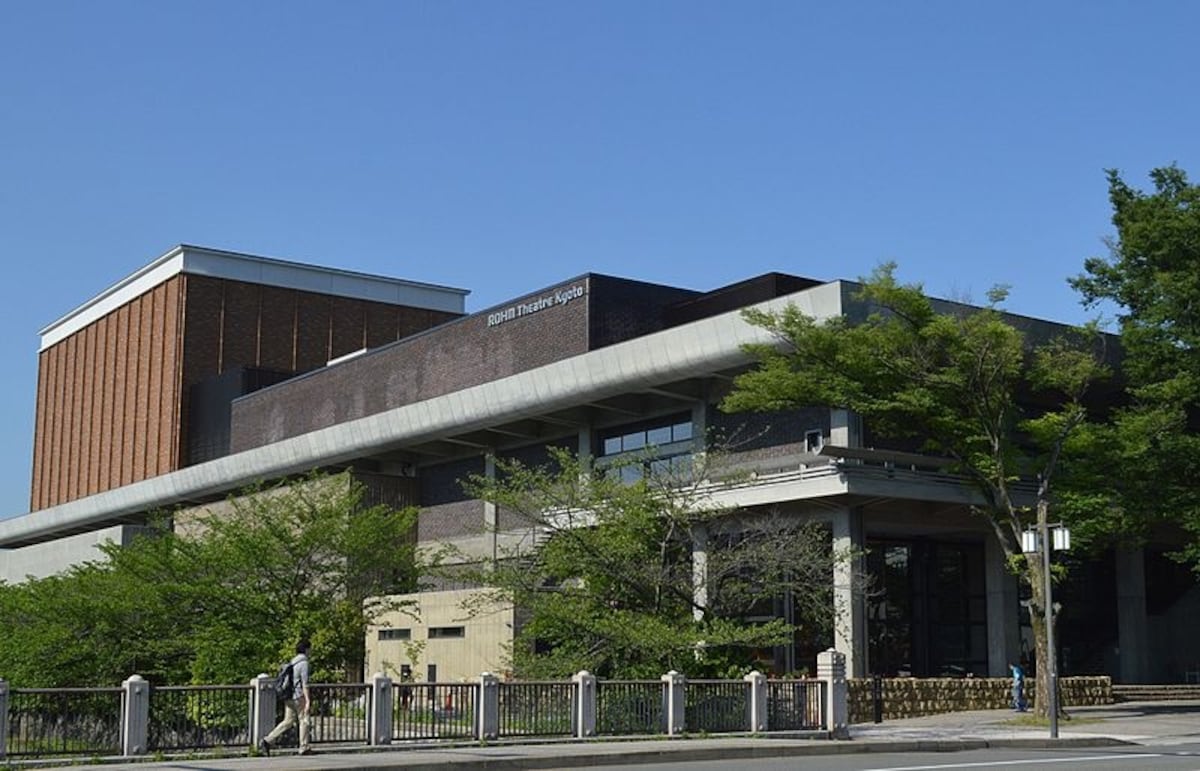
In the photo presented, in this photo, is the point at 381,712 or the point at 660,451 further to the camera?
the point at 660,451

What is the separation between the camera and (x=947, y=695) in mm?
40750

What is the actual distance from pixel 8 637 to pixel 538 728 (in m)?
22.2

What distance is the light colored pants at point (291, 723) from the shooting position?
23.2 metres

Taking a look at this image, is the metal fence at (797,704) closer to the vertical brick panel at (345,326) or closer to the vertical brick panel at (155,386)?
the vertical brick panel at (155,386)

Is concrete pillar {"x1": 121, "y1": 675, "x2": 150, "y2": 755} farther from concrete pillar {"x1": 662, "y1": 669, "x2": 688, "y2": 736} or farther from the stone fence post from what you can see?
concrete pillar {"x1": 662, "y1": 669, "x2": 688, "y2": 736}

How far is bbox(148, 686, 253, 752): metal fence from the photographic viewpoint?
79.2 ft

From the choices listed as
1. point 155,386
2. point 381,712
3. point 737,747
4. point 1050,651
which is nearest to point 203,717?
point 381,712

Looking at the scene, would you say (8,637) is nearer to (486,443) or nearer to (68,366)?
(486,443)

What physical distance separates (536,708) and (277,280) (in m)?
68.2

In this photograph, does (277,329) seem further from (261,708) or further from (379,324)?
(261,708)

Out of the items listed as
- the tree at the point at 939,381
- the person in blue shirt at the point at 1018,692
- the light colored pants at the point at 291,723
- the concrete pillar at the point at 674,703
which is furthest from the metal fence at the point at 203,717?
the person in blue shirt at the point at 1018,692

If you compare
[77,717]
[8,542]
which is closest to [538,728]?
[77,717]

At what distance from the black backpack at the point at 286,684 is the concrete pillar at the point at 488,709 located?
4132 mm

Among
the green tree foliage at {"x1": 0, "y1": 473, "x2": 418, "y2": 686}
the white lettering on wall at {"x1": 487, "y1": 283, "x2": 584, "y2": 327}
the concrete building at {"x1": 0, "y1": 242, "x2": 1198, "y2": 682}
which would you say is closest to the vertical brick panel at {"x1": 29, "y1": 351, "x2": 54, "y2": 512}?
the concrete building at {"x1": 0, "y1": 242, "x2": 1198, "y2": 682}
